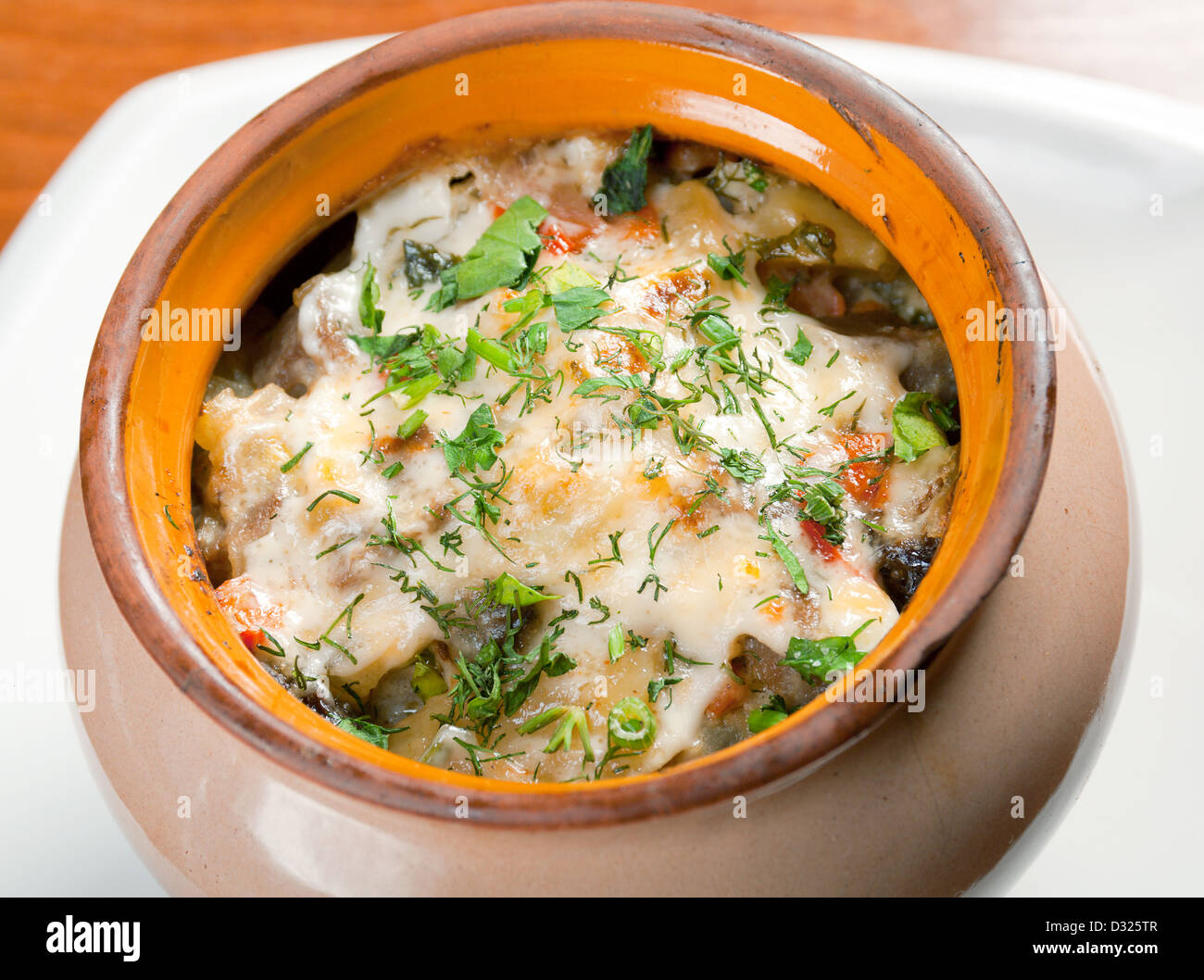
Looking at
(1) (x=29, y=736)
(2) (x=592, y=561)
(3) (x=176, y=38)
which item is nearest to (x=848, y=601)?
(2) (x=592, y=561)

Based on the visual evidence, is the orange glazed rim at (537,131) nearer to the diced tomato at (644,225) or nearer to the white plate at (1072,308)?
the diced tomato at (644,225)

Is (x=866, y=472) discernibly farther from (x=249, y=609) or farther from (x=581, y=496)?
(x=249, y=609)

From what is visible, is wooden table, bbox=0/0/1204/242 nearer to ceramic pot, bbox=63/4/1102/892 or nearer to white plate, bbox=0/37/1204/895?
white plate, bbox=0/37/1204/895

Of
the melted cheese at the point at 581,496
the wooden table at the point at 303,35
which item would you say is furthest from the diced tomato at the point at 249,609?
the wooden table at the point at 303,35

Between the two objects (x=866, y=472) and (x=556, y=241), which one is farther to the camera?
(x=556, y=241)

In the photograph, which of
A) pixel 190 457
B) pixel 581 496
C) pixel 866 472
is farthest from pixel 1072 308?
pixel 190 457

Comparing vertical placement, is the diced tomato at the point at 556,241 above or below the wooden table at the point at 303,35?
below

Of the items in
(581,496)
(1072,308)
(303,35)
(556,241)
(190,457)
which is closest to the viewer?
(581,496)
